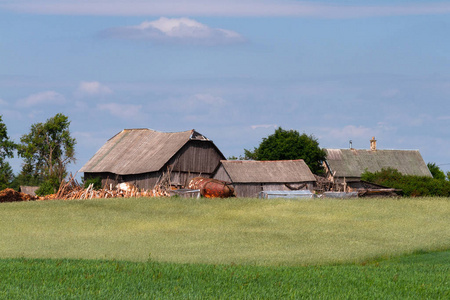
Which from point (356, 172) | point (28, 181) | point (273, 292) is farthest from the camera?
point (28, 181)

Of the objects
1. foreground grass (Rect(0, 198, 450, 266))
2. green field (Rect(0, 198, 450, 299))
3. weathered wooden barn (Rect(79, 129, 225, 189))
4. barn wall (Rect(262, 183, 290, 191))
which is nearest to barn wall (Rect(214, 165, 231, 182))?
weathered wooden barn (Rect(79, 129, 225, 189))

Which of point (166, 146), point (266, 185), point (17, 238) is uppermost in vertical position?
point (166, 146)

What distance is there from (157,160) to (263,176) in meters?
12.3

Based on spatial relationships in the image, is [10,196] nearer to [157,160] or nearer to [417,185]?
[157,160]

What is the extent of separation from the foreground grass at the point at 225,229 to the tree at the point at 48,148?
39.3m

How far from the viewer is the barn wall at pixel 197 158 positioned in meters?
70.1

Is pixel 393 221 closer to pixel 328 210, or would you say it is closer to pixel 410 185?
pixel 328 210

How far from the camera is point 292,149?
289 ft

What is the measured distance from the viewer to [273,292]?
15891 millimetres

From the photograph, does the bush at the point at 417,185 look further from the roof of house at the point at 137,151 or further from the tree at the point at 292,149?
the roof of house at the point at 137,151

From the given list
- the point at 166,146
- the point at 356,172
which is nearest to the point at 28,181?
the point at 166,146

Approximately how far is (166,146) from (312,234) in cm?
3830

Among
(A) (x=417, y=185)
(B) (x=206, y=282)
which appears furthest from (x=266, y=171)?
(B) (x=206, y=282)

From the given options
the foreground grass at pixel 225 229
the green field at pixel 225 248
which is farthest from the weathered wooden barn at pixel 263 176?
the green field at pixel 225 248
